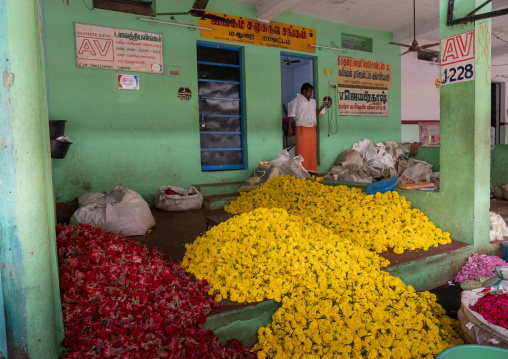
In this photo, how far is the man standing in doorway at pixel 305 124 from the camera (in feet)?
26.0

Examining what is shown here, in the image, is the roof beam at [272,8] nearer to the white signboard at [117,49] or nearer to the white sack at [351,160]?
the white signboard at [117,49]

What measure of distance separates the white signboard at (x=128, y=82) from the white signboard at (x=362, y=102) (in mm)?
4754

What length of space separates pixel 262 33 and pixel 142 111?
301cm

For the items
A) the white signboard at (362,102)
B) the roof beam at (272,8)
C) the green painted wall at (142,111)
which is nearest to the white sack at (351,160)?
the white signboard at (362,102)

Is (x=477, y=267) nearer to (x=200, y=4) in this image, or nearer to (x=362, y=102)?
(x=200, y=4)

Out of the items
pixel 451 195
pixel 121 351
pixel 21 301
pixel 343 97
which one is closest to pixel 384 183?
pixel 451 195

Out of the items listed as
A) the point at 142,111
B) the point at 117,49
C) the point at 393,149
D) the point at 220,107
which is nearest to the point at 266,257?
the point at 142,111

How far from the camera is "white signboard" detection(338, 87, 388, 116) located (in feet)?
29.5

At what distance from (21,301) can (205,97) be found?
5.90 meters

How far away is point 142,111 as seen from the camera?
6.47 metres

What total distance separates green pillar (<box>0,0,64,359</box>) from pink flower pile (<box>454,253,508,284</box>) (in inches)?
141

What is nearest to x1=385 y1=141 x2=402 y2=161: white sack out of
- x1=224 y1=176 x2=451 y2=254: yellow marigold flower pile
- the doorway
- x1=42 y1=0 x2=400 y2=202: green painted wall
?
x1=42 y1=0 x2=400 y2=202: green painted wall

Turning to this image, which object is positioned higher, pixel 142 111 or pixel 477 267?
pixel 142 111

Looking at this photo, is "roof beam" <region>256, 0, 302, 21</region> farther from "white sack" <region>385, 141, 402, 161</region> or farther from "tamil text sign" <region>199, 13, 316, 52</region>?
"white sack" <region>385, 141, 402, 161</region>
